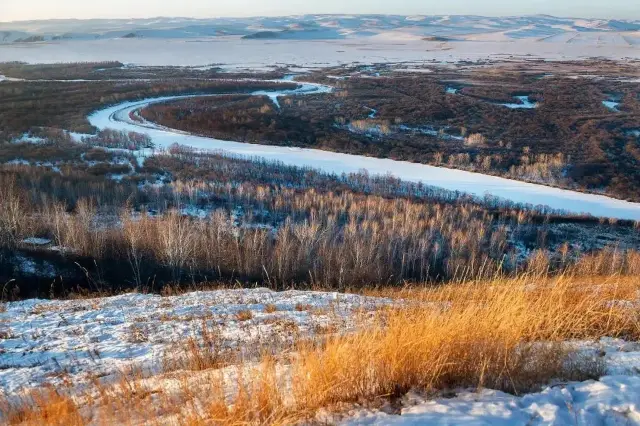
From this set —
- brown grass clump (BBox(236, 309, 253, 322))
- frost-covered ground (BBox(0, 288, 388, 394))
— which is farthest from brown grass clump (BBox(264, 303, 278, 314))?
brown grass clump (BBox(236, 309, 253, 322))

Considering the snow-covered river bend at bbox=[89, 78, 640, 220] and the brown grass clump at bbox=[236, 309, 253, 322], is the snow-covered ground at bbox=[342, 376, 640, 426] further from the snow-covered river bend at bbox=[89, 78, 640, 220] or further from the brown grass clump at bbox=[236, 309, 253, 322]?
the snow-covered river bend at bbox=[89, 78, 640, 220]

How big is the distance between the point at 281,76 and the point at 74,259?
58591 mm

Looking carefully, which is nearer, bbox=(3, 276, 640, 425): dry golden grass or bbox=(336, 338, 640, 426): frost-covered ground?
bbox=(336, 338, 640, 426): frost-covered ground

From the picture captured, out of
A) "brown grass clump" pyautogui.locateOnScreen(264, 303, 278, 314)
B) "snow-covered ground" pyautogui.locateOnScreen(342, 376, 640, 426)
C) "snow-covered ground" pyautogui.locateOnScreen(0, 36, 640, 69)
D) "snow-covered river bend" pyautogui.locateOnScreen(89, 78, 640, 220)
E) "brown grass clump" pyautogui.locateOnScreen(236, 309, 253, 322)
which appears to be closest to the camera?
"snow-covered ground" pyautogui.locateOnScreen(342, 376, 640, 426)

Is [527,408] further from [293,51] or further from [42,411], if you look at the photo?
[293,51]

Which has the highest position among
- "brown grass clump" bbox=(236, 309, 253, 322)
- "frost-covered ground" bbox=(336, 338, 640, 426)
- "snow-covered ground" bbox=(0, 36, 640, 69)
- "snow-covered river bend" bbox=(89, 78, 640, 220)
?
"snow-covered ground" bbox=(0, 36, 640, 69)

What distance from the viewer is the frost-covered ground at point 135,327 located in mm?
4508

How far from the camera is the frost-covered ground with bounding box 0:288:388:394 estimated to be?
4.51 m

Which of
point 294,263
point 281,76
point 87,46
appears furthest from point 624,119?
point 87,46

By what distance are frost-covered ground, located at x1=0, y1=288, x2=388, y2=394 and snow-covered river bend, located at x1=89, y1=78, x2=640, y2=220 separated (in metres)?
19.5

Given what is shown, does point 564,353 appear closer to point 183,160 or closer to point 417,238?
point 417,238

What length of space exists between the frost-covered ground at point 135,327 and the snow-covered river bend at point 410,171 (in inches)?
768

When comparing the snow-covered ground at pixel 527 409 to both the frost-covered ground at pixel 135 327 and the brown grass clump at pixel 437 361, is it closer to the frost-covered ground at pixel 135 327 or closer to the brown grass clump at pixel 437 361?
the brown grass clump at pixel 437 361

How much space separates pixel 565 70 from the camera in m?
77.4
